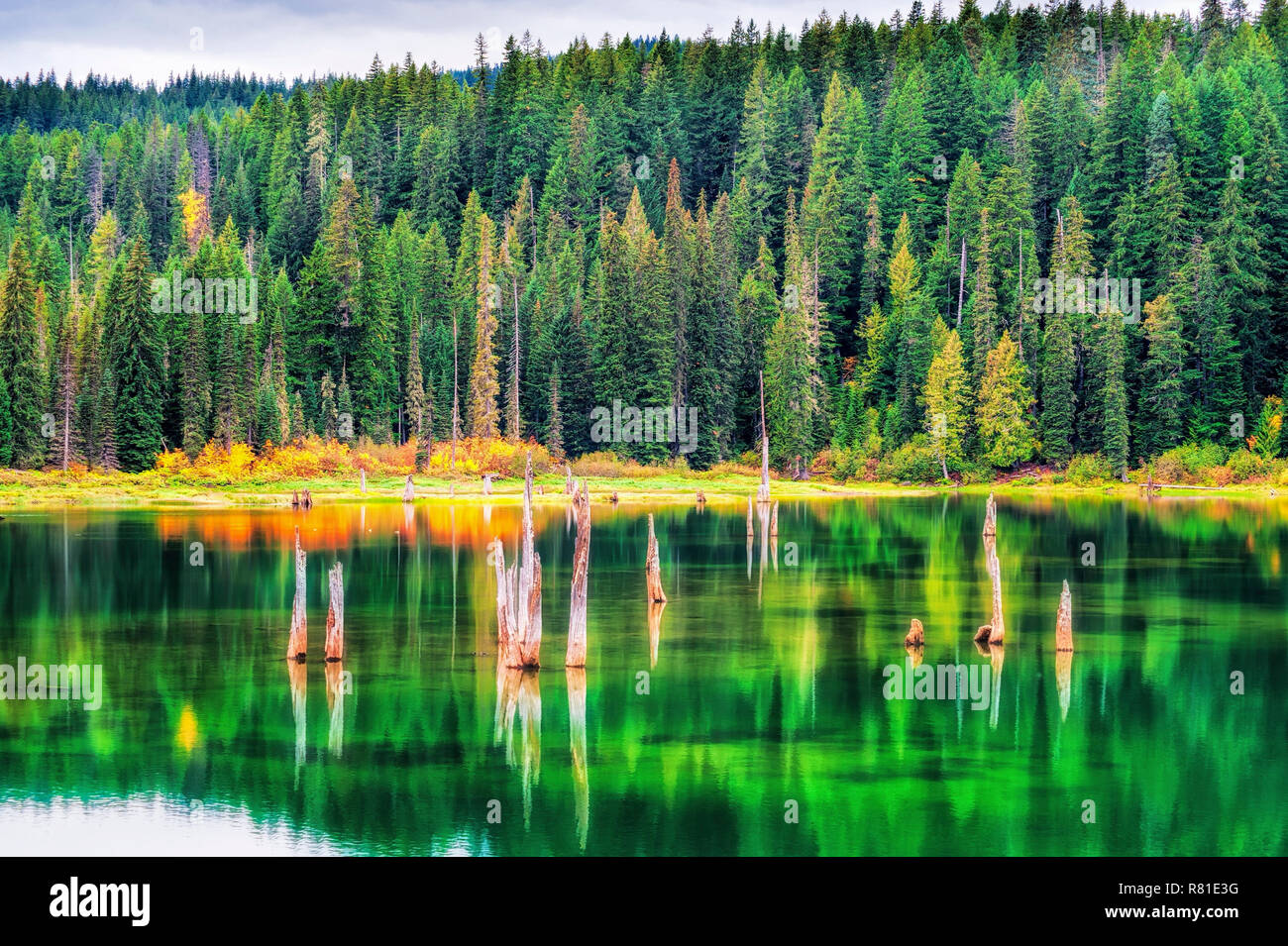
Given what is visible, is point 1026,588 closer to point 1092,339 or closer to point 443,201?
point 1092,339

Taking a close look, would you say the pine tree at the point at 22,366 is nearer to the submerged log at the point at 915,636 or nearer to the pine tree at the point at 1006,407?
the pine tree at the point at 1006,407

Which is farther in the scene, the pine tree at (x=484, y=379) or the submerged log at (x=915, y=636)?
the pine tree at (x=484, y=379)

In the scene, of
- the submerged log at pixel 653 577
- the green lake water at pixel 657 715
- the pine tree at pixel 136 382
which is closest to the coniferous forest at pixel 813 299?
the pine tree at pixel 136 382

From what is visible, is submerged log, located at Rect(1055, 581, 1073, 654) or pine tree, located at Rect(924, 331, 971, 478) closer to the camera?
submerged log, located at Rect(1055, 581, 1073, 654)

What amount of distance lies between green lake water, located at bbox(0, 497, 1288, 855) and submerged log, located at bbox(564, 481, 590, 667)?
621 millimetres

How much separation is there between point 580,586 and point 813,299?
88286mm

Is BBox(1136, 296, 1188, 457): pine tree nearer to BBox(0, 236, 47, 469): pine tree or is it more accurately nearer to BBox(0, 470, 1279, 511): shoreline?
BBox(0, 470, 1279, 511): shoreline

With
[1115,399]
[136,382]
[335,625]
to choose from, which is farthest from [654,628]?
[1115,399]

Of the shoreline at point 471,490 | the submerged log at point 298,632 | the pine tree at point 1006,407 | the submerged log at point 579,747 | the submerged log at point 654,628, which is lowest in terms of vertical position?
the submerged log at point 579,747

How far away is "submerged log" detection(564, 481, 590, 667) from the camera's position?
33969 mm

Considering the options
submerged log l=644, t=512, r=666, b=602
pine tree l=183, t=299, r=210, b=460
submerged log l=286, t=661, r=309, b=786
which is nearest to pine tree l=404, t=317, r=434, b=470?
pine tree l=183, t=299, r=210, b=460

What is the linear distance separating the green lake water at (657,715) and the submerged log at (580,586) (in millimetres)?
621

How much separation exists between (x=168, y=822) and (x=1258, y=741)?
23.4 m

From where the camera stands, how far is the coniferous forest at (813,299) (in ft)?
340
